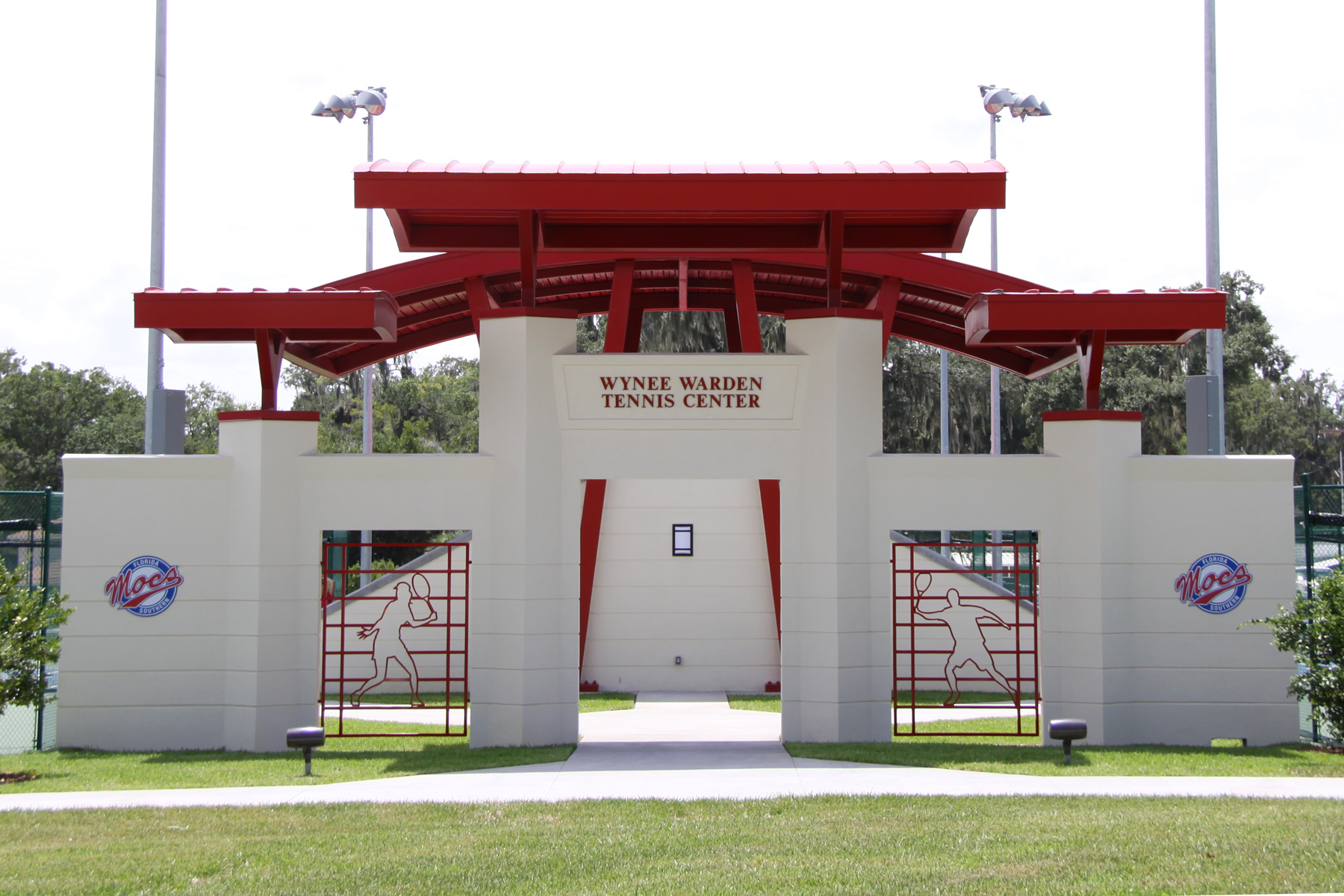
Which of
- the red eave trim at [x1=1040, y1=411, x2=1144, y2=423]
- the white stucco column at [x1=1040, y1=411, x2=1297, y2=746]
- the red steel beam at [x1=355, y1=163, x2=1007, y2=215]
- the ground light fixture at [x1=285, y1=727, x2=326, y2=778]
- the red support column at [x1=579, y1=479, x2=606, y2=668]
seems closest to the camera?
the ground light fixture at [x1=285, y1=727, x2=326, y2=778]

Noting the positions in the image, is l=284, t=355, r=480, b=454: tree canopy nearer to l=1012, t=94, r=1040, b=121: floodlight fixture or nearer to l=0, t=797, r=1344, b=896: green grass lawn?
l=1012, t=94, r=1040, b=121: floodlight fixture

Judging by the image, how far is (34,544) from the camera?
15.2 m

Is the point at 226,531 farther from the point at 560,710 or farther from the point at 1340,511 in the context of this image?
the point at 1340,511

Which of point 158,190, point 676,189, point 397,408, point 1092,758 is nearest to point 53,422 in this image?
point 397,408

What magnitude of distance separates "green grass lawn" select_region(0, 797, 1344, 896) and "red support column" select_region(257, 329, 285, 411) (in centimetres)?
601

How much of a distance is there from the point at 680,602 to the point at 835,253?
32.8 ft

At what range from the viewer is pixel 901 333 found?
790 inches

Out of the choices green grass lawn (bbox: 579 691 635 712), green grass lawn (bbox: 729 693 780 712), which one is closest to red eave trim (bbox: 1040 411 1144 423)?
green grass lawn (bbox: 729 693 780 712)

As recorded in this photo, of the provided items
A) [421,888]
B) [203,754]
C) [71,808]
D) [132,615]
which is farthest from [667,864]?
[132,615]

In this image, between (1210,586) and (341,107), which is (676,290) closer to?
(1210,586)

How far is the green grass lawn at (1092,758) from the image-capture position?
39.5 feet

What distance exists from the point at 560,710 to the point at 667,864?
6325mm

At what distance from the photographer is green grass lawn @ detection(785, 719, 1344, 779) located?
39.5 feet

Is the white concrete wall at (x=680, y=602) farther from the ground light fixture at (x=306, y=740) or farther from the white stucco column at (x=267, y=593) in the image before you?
the ground light fixture at (x=306, y=740)
